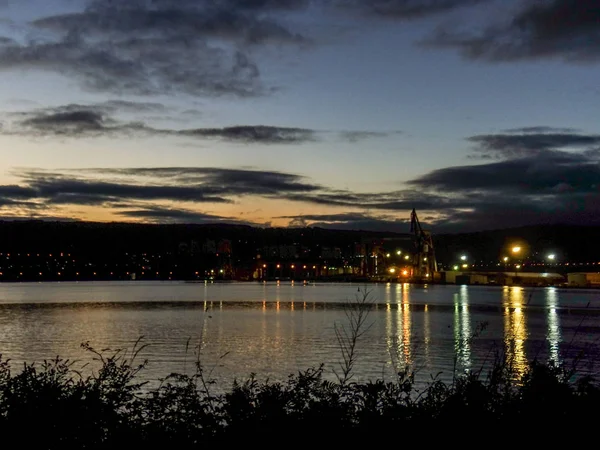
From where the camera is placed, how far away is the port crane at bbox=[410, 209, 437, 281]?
18050cm

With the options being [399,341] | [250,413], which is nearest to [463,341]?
[399,341]

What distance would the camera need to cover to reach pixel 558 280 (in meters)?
157

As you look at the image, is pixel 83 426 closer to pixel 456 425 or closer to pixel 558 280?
pixel 456 425

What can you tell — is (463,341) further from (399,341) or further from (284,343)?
(284,343)

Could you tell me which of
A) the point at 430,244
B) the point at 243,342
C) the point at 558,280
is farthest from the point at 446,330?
the point at 430,244

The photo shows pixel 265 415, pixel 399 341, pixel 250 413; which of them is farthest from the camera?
pixel 399 341

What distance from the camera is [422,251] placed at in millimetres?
182750

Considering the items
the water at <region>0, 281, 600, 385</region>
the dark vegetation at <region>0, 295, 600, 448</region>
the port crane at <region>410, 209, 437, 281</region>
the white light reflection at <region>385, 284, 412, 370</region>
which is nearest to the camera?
the dark vegetation at <region>0, 295, 600, 448</region>

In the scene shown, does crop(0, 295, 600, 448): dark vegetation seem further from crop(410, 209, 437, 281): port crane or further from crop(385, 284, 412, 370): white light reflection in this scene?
crop(410, 209, 437, 281): port crane

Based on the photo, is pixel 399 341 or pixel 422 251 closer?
pixel 399 341

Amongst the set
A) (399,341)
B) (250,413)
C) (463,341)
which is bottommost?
(399,341)

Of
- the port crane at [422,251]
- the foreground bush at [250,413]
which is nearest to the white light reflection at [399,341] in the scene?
the foreground bush at [250,413]

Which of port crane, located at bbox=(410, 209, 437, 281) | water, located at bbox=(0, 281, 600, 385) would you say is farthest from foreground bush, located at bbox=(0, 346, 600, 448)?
port crane, located at bbox=(410, 209, 437, 281)

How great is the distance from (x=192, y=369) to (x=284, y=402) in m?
15.8
